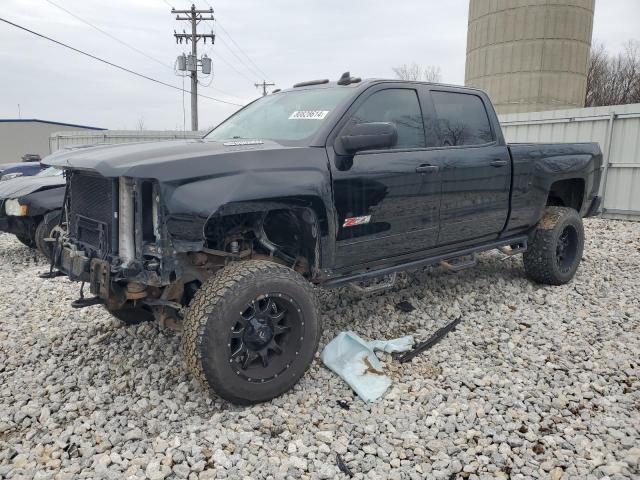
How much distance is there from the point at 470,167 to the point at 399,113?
81cm

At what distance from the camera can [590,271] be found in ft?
19.4

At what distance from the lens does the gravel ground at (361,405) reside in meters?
2.58

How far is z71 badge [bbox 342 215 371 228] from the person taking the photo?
3.42m

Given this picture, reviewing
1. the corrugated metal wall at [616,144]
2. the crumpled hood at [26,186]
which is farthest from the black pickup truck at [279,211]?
the corrugated metal wall at [616,144]

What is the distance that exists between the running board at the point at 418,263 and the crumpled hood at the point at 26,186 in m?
5.14

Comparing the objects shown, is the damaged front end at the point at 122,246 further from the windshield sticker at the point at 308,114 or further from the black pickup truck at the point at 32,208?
the black pickup truck at the point at 32,208

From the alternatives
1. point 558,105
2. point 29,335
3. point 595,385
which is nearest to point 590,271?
point 595,385

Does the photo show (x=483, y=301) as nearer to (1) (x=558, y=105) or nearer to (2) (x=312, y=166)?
(2) (x=312, y=166)

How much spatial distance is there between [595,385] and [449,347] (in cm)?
101

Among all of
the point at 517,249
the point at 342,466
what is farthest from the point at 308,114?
the point at 517,249

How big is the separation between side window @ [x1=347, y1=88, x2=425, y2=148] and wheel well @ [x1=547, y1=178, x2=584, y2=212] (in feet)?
7.65

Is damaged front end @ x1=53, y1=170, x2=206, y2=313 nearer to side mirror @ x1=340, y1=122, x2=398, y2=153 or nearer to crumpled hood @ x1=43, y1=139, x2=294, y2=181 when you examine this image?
crumpled hood @ x1=43, y1=139, x2=294, y2=181

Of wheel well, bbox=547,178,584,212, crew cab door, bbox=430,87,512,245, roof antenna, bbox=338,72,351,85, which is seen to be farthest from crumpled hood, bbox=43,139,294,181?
wheel well, bbox=547,178,584,212

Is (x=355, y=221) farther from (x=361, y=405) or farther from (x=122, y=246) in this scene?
(x=122, y=246)
